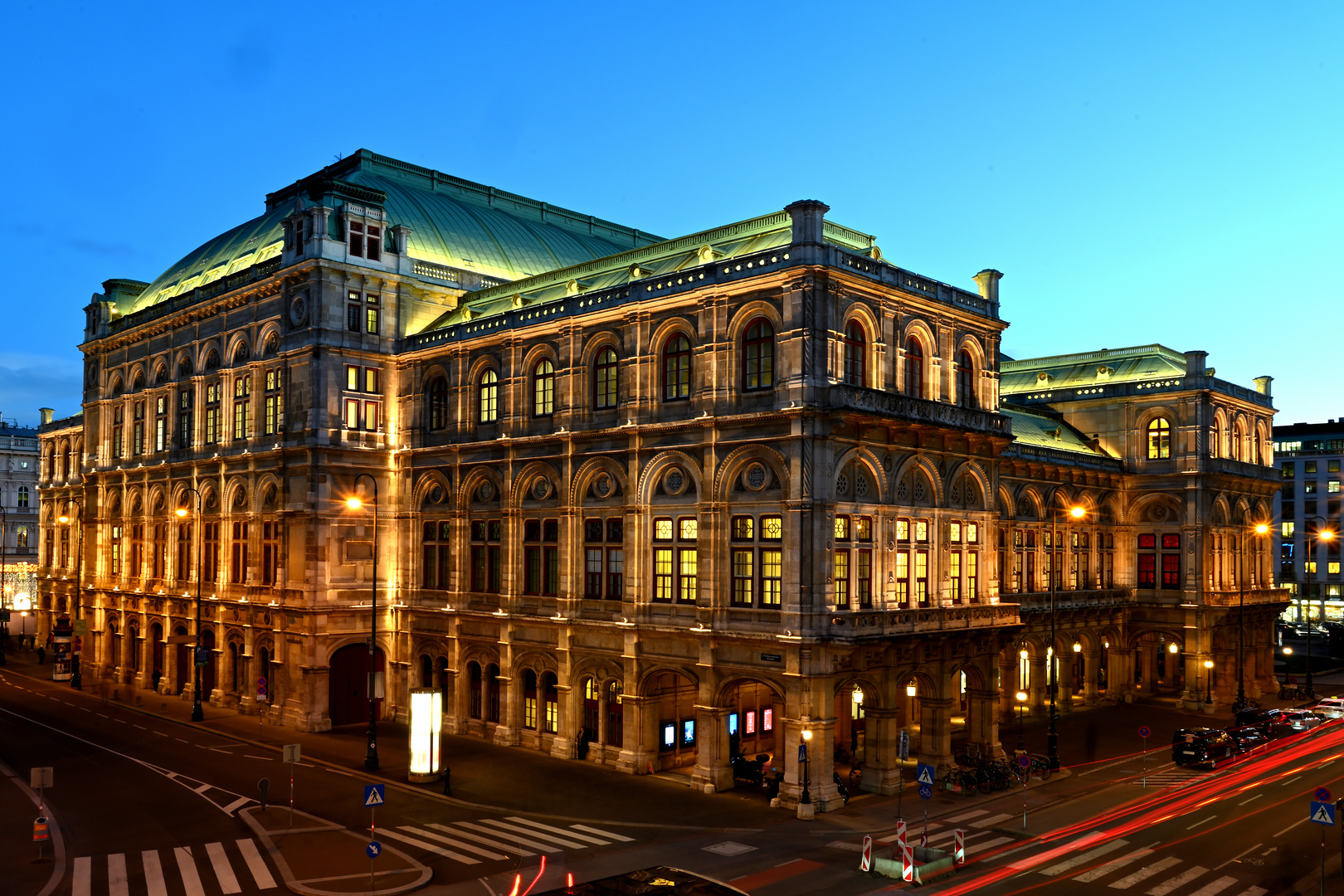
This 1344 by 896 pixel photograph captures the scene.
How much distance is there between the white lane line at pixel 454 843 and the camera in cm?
3152

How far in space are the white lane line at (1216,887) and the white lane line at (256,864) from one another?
24732mm

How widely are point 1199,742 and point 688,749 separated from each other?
21.9 m

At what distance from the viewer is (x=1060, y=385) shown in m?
75.4

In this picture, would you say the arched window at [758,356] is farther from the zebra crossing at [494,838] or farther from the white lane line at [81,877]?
the white lane line at [81,877]

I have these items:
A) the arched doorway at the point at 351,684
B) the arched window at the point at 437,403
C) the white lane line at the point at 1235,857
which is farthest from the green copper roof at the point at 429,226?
the white lane line at the point at 1235,857

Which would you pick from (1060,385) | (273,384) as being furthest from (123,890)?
(1060,385)

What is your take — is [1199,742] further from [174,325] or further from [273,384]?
[174,325]

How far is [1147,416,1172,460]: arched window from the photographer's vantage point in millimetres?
67875

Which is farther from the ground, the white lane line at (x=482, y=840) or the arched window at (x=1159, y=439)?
the arched window at (x=1159, y=439)

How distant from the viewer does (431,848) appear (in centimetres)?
3228

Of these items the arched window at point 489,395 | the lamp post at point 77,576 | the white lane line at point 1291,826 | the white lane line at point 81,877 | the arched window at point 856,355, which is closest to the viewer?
the white lane line at point 81,877

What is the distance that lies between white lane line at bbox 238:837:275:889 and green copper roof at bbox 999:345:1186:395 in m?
54.7

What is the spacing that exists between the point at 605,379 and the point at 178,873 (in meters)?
25.4

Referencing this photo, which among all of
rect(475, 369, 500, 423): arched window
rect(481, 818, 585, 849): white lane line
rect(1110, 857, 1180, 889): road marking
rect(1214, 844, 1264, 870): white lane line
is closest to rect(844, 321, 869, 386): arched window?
rect(1110, 857, 1180, 889): road marking
